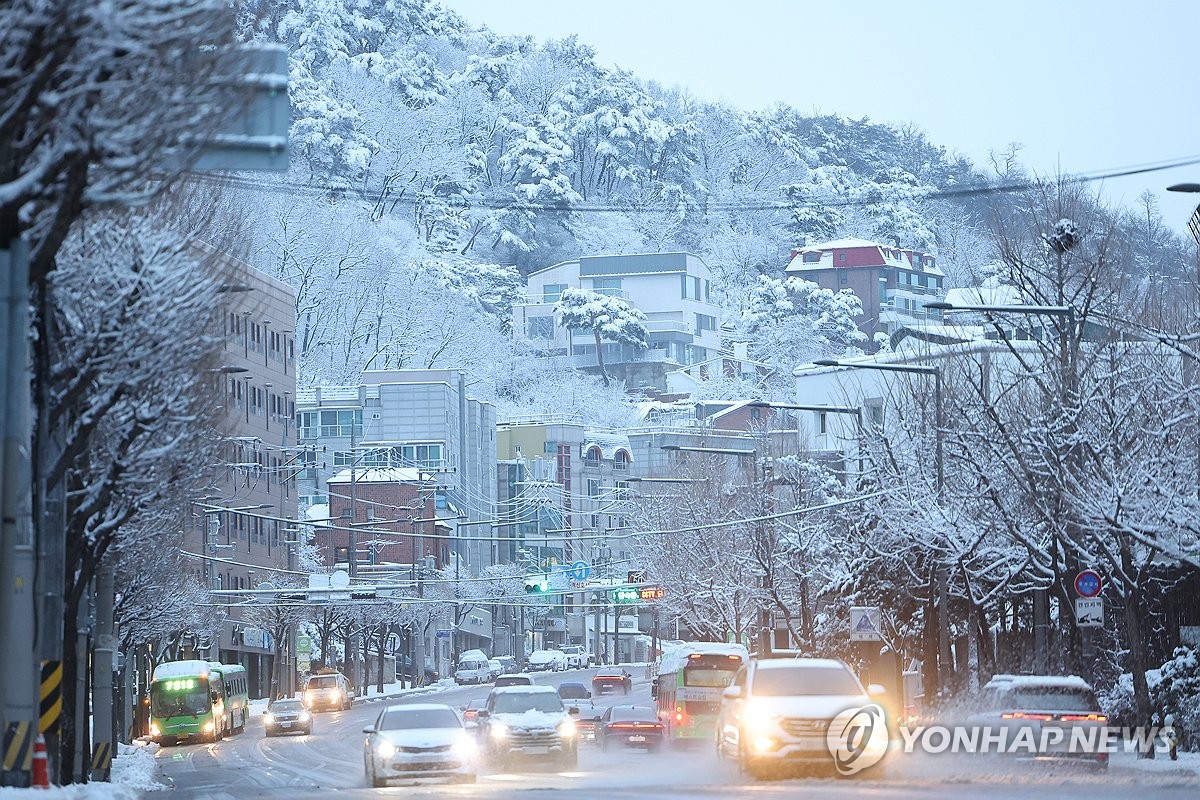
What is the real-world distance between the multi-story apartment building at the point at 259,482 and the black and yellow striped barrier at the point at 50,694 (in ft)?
215

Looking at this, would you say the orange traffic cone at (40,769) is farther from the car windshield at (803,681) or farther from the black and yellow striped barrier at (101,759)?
the black and yellow striped barrier at (101,759)

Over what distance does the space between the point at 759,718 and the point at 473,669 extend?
3932 inches

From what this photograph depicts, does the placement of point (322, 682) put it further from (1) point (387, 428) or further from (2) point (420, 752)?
(2) point (420, 752)

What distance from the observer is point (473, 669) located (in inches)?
4877

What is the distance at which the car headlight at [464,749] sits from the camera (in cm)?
3056

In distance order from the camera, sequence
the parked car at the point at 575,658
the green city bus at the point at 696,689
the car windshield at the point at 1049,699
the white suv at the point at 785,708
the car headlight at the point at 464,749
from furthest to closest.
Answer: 1. the parked car at the point at 575,658
2. the green city bus at the point at 696,689
3. the car headlight at the point at 464,749
4. the car windshield at the point at 1049,699
5. the white suv at the point at 785,708

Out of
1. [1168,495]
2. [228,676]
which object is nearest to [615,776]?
[1168,495]

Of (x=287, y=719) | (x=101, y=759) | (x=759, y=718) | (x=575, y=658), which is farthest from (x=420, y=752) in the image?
(x=575, y=658)

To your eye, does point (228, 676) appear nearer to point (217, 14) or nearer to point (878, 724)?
point (878, 724)

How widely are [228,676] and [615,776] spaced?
1837 inches

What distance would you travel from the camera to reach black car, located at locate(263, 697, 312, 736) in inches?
2640

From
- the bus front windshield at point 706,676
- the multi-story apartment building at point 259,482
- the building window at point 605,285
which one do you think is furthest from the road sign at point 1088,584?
the building window at point 605,285

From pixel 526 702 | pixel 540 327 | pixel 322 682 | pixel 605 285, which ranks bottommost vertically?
pixel 322 682

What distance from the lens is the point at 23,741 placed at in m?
21.0
